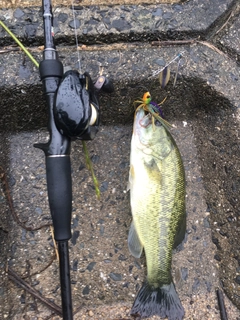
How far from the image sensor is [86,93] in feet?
5.36

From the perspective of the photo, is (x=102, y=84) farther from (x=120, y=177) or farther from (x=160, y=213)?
(x=160, y=213)

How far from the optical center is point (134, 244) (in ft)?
6.98

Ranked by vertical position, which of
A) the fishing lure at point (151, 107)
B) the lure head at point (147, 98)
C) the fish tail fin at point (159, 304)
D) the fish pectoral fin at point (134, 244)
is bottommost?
the fish tail fin at point (159, 304)

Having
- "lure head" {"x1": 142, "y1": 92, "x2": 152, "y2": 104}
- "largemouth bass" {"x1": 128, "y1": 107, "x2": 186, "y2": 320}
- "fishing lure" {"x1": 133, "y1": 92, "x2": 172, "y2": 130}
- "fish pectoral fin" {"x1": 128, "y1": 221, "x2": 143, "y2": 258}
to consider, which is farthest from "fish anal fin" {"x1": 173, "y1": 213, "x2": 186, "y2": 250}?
"lure head" {"x1": 142, "y1": 92, "x2": 152, "y2": 104}

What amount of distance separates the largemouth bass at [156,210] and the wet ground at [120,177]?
11cm

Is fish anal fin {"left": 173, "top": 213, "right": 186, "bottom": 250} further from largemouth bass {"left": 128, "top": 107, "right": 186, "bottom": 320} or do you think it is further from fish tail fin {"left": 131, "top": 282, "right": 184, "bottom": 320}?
fish tail fin {"left": 131, "top": 282, "right": 184, "bottom": 320}

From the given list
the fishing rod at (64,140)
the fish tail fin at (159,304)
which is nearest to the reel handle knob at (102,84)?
the fishing rod at (64,140)

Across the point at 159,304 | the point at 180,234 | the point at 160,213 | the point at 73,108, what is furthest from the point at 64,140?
the point at 159,304

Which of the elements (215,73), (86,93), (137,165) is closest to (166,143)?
(137,165)

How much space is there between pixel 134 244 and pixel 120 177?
0.42 metres

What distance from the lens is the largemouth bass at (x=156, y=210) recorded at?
2.04 m

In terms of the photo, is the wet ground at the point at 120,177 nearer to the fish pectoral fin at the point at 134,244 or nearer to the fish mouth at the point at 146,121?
the fish pectoral fin at the point at 134,244

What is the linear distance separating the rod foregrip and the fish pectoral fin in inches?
23.8

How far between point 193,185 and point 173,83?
0.65m
